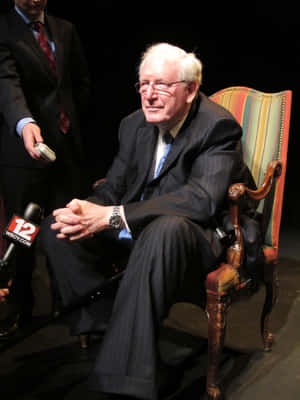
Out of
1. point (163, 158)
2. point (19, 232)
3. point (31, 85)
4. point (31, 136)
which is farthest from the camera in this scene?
point (31, 85)

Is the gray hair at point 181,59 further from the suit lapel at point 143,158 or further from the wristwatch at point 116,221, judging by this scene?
the wristwatch at point 116,221

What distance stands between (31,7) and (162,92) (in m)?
0.88

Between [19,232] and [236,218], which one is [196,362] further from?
[19,232]

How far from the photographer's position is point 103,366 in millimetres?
1528

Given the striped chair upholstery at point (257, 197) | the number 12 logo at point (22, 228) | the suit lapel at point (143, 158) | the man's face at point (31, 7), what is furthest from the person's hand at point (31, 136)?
the striped chair upholstery at point (257, 197)

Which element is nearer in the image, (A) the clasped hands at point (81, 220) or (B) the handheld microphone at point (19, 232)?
(B) the handheld microphone at point (19, 232)

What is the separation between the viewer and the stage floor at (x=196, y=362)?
176 centimetres

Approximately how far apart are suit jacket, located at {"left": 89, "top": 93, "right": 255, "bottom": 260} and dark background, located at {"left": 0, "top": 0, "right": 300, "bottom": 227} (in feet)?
7.64

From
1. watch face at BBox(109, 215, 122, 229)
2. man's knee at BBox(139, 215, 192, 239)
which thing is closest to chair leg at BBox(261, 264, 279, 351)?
man's knee at BBox(139, 215, 192, 239)

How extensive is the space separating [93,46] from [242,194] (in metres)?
2.98

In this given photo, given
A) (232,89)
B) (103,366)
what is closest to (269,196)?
(232,89)

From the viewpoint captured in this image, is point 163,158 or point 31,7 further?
point 31,7

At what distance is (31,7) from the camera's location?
2.24 meters

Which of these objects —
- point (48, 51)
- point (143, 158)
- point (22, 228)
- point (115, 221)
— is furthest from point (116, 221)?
point (48, 51)
